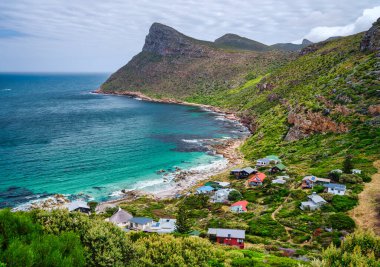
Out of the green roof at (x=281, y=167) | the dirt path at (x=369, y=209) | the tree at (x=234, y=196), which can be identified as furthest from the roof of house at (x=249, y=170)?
the dirt path at (x=369, y=209)

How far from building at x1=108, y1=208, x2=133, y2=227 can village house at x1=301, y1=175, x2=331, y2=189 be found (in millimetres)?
29063

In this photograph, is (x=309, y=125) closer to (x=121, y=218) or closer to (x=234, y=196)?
(x=234, y=196)

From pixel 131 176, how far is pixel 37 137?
147ft

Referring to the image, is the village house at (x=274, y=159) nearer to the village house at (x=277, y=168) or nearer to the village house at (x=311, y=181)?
the village house at (x=277, y=168)

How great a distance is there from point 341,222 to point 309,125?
1698 inches

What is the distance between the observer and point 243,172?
64125 mm

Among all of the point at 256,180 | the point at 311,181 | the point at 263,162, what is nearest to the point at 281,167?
the point at 263,162

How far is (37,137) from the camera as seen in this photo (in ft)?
308

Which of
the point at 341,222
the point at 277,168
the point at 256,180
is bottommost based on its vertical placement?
the point at 256,180

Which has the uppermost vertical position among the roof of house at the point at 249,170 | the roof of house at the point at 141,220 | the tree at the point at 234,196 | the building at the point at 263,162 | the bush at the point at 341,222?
the bush at the point at 341,222

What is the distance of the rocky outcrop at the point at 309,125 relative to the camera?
7098 cm

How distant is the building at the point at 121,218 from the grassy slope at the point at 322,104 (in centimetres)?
3494

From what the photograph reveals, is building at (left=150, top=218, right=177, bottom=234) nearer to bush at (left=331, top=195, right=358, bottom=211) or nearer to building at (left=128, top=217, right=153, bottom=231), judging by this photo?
building at (left=128, top=217, right=153, bottom=231)

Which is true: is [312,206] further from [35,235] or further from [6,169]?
[6,169]
